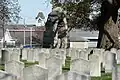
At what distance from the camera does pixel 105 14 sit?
80.7 feet

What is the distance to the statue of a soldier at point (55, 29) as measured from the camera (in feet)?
84.1

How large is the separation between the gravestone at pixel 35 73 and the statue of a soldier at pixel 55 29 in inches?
699

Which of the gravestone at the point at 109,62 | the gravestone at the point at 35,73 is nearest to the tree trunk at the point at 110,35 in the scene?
the gravestone at the point at 109,62

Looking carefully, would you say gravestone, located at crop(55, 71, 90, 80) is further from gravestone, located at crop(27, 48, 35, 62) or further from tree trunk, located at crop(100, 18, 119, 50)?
tree trunk, located at crop(100, 18, 119, 50)

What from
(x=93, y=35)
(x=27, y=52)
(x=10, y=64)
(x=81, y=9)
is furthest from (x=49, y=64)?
(x=93, y=35)

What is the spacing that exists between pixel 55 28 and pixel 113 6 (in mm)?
4260

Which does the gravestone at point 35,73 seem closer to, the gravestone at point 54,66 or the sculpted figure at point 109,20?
the gravestone at point 54,66

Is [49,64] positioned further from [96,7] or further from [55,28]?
[96,7]

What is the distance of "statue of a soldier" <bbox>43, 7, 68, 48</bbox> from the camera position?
2562 centimetres

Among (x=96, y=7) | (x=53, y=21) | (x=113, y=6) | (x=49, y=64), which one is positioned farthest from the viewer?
(x=96, y=7)

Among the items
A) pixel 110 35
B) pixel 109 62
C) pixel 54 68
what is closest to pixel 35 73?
pixel 54 68

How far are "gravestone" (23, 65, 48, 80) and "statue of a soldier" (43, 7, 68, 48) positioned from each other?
17.8 meters

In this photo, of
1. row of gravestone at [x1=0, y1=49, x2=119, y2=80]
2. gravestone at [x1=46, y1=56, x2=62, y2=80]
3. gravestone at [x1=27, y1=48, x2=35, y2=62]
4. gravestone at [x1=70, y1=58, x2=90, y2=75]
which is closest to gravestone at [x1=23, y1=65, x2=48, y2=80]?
row of gravestone at [x1=0, y1=49, x2=119, y2=80]

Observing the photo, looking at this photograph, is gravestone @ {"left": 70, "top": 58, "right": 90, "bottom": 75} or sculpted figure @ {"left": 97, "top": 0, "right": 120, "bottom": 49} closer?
gravestone @ {"left": 70, "top": 58, "right": 90, "bottom": 75}
